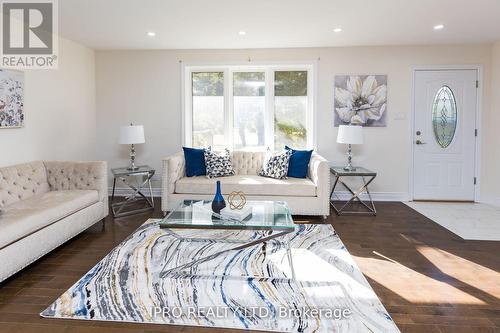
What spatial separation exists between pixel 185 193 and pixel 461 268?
3107 mm

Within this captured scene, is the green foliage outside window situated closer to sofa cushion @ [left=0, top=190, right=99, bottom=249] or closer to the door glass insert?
the door glass insert

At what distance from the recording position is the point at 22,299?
7.87ft

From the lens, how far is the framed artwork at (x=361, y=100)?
531cm

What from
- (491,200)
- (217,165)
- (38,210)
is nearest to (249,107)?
(217,165)

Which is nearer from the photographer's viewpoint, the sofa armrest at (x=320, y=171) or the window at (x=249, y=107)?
the sofa armrest at (x=320, y=171)

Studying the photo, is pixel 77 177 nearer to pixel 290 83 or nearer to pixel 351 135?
pixel 290 83

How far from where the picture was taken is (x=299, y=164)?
15.6 feet

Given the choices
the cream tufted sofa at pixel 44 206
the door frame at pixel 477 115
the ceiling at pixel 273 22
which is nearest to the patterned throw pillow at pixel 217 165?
the cream tufted sofa at pixel 44 206

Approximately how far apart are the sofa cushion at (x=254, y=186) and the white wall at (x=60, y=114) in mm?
1753

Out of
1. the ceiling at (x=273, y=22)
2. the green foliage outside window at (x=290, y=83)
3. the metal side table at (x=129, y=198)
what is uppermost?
the ceiling at (x=273, y=22)

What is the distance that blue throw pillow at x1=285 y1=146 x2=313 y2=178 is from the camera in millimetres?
4750

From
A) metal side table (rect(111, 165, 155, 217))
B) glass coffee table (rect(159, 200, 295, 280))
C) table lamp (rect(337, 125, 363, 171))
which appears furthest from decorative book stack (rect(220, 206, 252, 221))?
table lamp (rect(337, 125, 363, 171))

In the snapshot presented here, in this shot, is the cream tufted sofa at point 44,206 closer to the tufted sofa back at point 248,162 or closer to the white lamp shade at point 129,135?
the white lamp shade at point 129,135

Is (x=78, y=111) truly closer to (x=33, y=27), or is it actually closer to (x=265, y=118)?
(x=33, y=27)
